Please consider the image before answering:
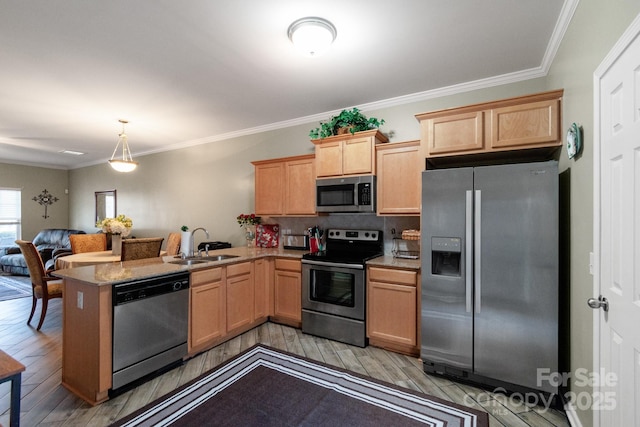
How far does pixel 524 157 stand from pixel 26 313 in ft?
20.9

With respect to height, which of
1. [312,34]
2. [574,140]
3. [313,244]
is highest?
[312,34]

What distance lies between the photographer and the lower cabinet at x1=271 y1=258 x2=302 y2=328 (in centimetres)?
349

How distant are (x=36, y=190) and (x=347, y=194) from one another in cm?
862

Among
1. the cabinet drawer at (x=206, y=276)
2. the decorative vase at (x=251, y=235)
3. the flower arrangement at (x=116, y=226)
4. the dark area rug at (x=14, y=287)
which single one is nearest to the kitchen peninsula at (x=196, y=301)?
the cabinet drawer at (x=206, y=276)

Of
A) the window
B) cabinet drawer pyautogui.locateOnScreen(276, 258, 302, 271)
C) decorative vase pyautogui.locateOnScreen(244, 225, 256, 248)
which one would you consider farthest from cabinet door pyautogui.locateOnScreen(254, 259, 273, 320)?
the window

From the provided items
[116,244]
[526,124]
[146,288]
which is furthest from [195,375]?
[526,124]

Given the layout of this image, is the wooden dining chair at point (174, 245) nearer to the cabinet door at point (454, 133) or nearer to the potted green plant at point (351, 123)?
the potted green plant at point (351, 123)

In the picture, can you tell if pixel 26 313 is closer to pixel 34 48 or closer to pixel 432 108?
pixel 34 48

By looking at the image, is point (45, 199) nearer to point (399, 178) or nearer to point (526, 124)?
point (399, 178)

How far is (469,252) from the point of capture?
7.65 feet

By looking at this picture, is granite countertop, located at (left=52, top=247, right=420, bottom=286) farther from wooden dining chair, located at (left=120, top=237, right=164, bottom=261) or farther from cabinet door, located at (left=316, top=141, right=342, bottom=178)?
cabinet door, located at (left=316, top=141, right=342, bottom=178)

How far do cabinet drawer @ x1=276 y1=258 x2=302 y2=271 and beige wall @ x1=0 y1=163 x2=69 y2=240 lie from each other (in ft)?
25.5

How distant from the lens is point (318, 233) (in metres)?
3.86

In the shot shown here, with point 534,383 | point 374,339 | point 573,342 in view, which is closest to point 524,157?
point 573,342
